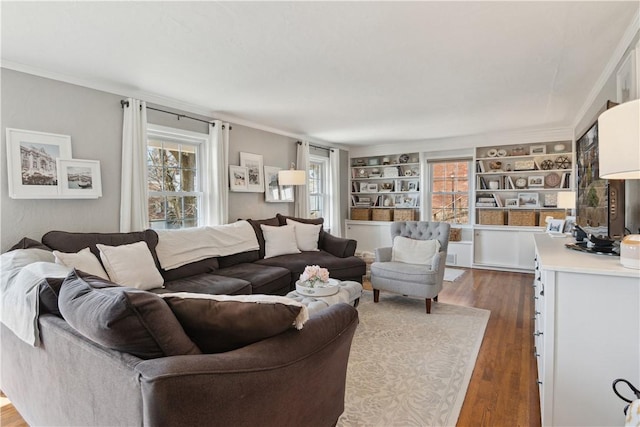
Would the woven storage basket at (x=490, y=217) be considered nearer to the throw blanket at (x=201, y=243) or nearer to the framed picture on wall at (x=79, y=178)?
the throw blanket at (x=201, y=243)

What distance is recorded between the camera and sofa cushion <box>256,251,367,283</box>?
151 inches

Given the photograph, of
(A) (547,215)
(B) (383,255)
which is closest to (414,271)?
(B) (383,255)

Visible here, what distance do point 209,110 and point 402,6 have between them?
2.94 meters

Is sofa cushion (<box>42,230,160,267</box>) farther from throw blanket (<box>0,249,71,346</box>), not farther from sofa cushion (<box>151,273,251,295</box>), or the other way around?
throw blanket (<box>0,249,71,346</box>)

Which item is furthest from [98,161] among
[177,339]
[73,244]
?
[177,339]

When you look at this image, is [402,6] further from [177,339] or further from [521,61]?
[177,339]

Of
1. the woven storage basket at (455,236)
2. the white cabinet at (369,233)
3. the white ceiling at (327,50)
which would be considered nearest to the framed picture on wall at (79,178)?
the white ceiling at (327,50)

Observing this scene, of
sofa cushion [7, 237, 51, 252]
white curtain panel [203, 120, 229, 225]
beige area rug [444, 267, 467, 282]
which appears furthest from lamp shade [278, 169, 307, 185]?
sofa cushion [7, 237, 51, 252]

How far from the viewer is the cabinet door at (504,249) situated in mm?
5504

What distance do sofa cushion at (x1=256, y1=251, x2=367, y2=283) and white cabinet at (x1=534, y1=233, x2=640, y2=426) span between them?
246 centimetres

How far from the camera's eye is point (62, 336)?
4.20ft

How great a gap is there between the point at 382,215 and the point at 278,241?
315 cm

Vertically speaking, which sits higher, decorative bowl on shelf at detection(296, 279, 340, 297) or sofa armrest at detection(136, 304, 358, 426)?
sofa armrest at detection(136, 304, 358, 426)

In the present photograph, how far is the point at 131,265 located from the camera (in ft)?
8.63
